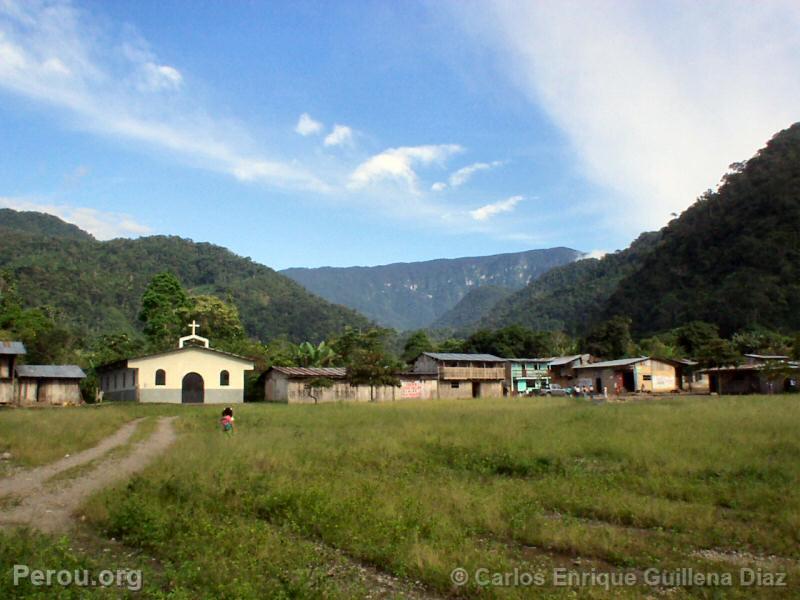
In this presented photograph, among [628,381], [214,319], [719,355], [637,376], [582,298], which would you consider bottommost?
[628,381]

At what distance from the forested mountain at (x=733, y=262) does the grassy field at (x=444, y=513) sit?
72993 mm

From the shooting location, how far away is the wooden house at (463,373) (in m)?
56.6

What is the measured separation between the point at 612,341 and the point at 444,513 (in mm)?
74025

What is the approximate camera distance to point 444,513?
10586mm

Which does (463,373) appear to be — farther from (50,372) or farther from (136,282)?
(136,282)

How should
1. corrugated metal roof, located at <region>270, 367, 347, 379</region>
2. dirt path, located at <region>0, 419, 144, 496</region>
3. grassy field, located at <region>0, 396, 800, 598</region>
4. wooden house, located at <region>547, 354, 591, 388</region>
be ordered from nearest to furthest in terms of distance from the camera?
grassy field, located at <region>0, 396, 800, 598</region> → dirt path, located at <region>0, 419, 144, 496</region> → corrugated metal roof, located at <region>270, 367, 347, 379</region> → wooden house, located at <region>547, 354, 591, 388</region>

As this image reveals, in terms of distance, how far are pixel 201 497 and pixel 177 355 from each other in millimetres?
34110

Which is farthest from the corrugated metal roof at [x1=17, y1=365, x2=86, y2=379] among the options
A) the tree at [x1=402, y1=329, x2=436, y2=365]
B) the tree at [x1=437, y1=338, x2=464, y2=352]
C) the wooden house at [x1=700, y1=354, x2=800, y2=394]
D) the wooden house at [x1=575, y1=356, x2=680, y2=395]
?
the tree at [x1=437, y1=338, x2=464, y2=352]

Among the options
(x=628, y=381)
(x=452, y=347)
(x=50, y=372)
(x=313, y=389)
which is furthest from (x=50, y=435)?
(x=452, y=347)

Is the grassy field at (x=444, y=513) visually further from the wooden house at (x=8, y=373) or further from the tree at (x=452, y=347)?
the tree at (x=452, y=347)

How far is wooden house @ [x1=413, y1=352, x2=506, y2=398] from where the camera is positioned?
2227 inches

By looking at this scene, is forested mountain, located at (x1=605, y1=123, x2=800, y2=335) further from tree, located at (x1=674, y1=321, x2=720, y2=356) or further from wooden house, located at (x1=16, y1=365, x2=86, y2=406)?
wooden house, located at (x1=16, y1=365, x2=86, y2=406)

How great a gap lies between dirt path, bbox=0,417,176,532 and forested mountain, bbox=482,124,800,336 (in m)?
80.7

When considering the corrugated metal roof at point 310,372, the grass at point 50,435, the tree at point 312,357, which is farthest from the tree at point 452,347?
the grass at point 50,435
